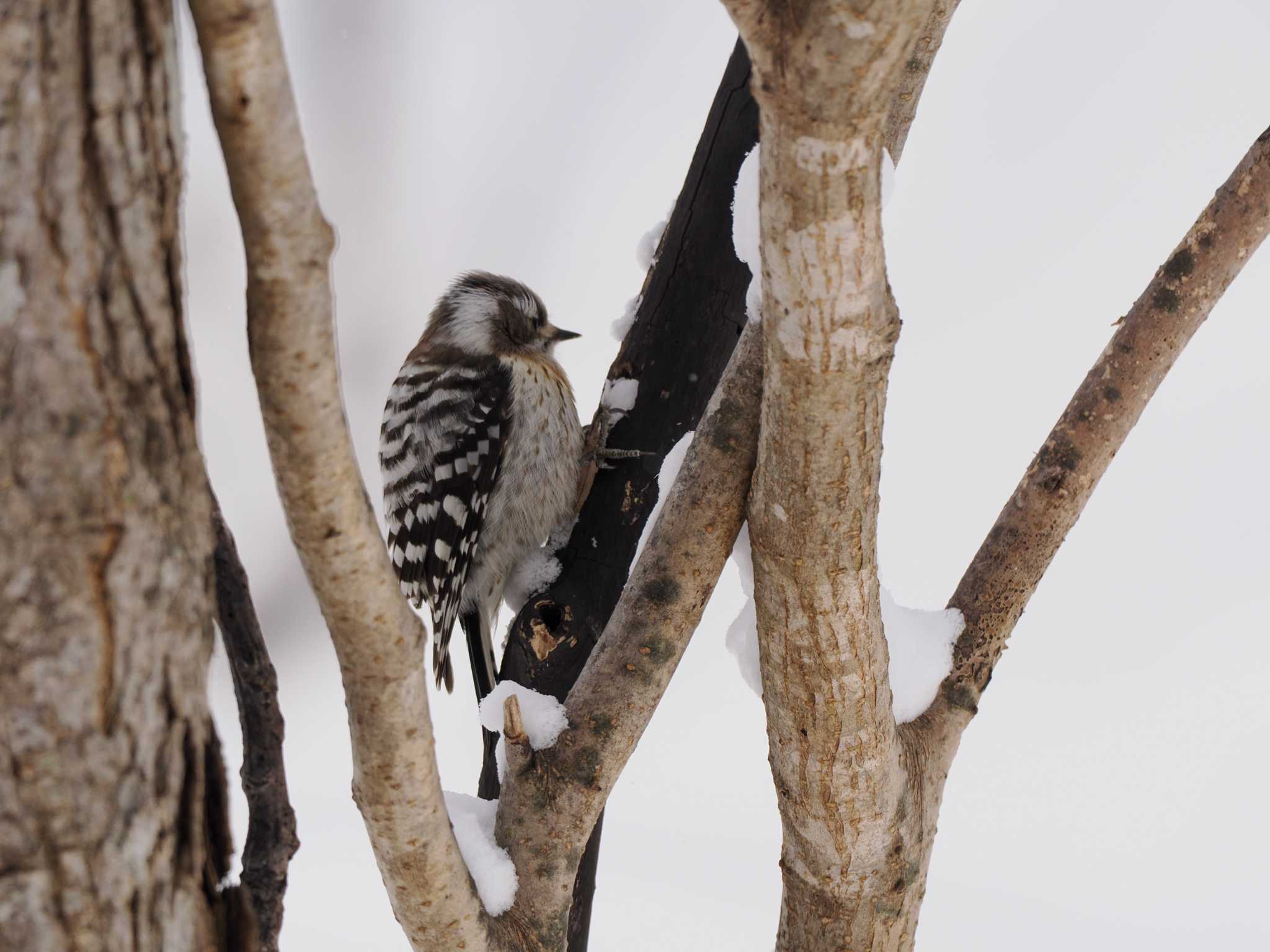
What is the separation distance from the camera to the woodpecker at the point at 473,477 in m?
2.72

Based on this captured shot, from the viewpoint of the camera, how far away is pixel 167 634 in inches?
33.5

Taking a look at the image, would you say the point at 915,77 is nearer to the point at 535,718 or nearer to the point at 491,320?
the point at 535,718

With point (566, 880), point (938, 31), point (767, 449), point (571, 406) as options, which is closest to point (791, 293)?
point (767, 449)

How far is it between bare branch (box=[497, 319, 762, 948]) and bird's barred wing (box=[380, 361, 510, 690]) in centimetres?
111

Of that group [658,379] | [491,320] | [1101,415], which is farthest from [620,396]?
[1101,415]

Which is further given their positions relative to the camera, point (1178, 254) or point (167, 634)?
point (1178, 254)

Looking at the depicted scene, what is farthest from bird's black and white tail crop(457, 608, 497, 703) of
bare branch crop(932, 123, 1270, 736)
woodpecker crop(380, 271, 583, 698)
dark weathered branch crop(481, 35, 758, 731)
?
bare branch crop(932, 123, 1270, 736)

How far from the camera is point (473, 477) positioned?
279cm

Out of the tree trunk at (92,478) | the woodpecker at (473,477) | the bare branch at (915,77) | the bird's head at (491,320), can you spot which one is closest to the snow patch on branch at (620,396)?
the woodpecker at (473,477)

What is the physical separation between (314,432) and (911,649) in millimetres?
1111

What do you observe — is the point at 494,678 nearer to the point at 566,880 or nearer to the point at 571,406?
the point at 571,406

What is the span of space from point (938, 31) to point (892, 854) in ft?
4.19

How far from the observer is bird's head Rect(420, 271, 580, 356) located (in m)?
3.00

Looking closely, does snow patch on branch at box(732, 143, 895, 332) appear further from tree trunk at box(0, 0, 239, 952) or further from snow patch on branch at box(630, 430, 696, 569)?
tree trunk at box(0, 0, 239, 952)
